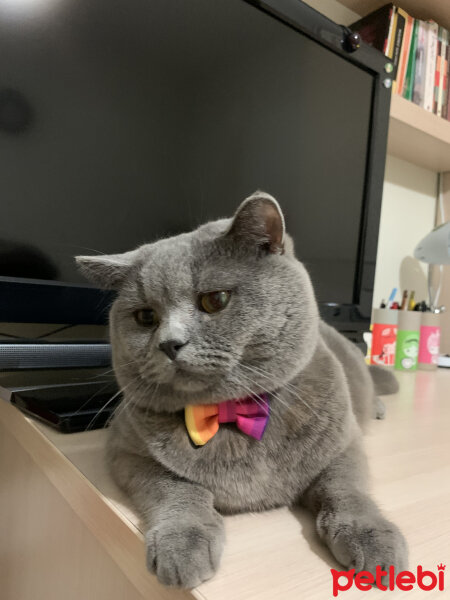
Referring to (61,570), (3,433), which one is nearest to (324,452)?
(61,570)

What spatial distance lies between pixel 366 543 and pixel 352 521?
3 centimetres

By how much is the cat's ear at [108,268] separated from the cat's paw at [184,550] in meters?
0.30

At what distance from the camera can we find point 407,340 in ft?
5.25

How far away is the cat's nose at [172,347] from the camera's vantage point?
0.47 meters

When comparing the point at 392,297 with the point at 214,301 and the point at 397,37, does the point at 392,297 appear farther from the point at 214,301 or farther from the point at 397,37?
the point at 214,301

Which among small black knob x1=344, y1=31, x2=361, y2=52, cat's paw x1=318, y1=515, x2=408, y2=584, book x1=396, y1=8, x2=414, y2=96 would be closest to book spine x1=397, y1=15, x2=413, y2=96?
book x1=396, y1=8, x2=414, y2=96

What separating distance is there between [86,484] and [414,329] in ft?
4.53

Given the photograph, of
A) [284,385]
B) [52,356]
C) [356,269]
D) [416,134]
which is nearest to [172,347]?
[284,385]

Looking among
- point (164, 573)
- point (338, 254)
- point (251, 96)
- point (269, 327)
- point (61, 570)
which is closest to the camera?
point (164, 573)

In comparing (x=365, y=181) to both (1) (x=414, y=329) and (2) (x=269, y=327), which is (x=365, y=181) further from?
(2) (x=269, y=327)

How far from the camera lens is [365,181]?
137 centimetres

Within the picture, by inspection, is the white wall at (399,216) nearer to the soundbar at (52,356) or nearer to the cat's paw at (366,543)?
the soundbar at (52,356)

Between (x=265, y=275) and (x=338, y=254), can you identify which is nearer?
(x=265, y=275)

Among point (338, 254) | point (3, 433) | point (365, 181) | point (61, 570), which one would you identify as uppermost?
point (365, 181)
